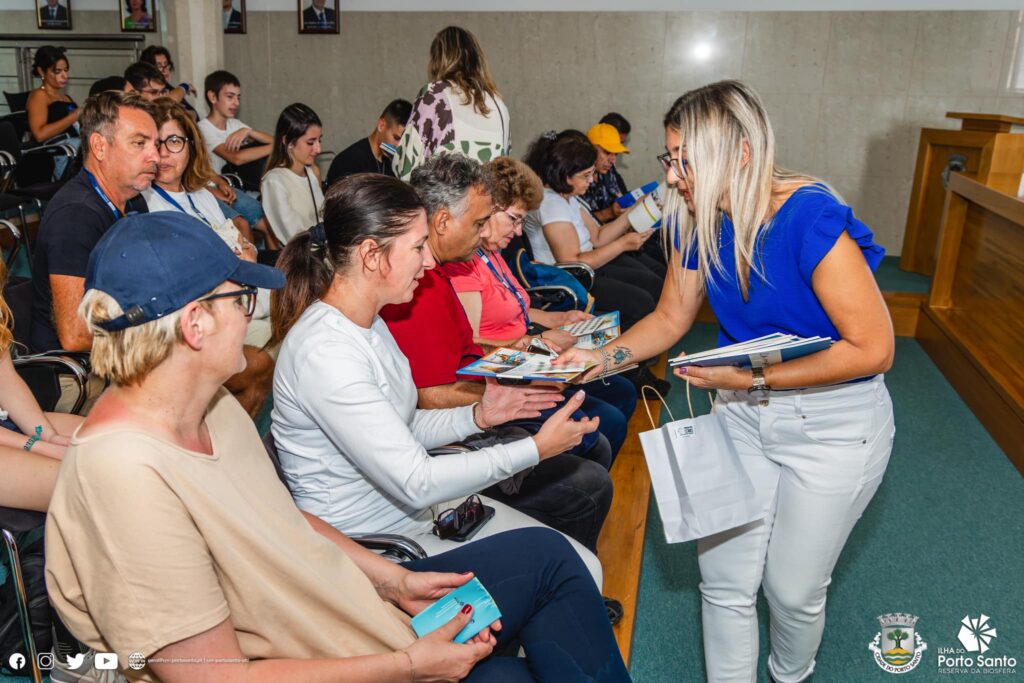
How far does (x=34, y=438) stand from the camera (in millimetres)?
2129

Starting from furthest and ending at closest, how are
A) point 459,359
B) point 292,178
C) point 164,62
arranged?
point 164,62 → point 292,178 → point 459,359

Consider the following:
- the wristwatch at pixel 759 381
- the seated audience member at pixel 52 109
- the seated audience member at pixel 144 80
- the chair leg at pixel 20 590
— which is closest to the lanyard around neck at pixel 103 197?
the chair leg at pixel 20 590

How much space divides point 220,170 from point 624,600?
473 centimetres

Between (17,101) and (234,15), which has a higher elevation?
(234,15)

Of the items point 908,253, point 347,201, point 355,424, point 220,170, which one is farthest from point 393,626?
point 908,253

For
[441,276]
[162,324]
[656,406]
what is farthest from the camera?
[656,406]

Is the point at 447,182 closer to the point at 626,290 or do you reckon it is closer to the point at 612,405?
the point at 612,405

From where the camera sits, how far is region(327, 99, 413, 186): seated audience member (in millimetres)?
5027

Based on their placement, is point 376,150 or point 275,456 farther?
point 376,150

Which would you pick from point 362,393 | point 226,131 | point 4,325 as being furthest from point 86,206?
point 226,131

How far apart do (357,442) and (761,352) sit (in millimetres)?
818

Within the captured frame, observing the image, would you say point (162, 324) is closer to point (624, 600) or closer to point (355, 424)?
point (355, 424)

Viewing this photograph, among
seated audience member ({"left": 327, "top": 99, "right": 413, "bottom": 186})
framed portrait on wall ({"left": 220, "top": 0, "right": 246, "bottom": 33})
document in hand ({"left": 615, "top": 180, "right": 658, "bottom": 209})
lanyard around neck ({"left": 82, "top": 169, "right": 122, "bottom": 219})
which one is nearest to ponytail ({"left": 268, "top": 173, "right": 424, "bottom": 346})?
lanyard around neck ({"left": 82, "top": 169, "right": 122, "bottom": 219})

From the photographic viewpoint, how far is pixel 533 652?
159cm
